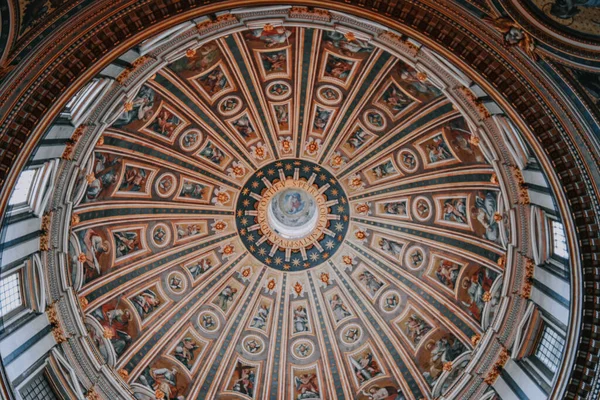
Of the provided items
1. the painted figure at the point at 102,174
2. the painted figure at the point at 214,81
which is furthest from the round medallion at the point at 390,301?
the painted figure at the point at 102,174

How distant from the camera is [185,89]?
82.1 feet

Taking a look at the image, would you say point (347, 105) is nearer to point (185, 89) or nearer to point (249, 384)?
point (185, 89)

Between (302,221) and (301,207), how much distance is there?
0.75m

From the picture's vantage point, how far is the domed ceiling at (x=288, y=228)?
2364cm

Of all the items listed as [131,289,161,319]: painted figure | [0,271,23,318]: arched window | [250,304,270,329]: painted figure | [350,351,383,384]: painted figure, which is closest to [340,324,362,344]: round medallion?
[350,351,383,384]: painted figure

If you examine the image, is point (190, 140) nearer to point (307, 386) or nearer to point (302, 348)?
point (302, 348)

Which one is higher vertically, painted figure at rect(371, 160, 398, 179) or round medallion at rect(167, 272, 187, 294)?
painted figure at rect(371, 160, 398, 179)

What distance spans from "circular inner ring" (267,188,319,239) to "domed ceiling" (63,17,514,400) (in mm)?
105

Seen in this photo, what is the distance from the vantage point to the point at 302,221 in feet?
106

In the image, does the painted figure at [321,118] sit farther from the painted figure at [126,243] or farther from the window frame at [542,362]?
the window frame at [542,362]

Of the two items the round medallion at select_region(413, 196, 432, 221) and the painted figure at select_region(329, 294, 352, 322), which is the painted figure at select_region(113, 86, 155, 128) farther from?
the painted figure at select_region(329, 294, 352, 322)

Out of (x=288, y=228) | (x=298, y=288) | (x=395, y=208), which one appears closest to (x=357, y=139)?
(x=395, y=208)

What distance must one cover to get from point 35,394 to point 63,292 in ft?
11.7

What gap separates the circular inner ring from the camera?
1249 inches
